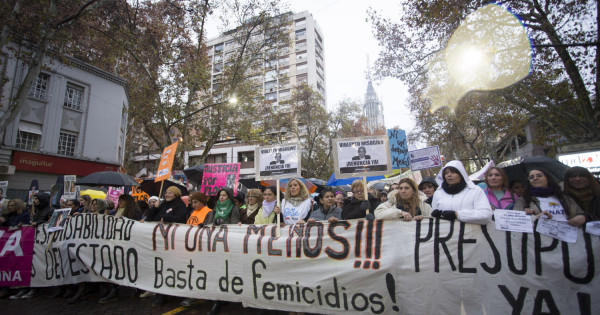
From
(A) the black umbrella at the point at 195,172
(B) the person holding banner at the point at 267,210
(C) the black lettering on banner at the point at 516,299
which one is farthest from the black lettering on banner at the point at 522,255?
(A) the black umbrella at the point at 195,172

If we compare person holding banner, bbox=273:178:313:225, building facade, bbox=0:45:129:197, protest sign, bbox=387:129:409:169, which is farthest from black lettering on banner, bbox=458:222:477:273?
building facade, bbox=0:45:129:197

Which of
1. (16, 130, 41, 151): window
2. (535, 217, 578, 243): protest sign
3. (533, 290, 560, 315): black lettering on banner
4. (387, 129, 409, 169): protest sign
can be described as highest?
(16, 130, 41, 151): window

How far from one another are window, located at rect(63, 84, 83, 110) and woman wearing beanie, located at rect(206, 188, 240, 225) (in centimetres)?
1764

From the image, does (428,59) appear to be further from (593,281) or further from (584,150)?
(593,281)

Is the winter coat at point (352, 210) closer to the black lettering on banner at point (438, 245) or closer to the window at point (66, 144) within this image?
the black lettering on banner at point (438, 245)

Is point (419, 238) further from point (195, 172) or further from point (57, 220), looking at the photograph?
point (195, 172)

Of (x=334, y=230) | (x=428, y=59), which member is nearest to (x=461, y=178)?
(x=334, y=230)

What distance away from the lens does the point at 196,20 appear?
13.4 meters

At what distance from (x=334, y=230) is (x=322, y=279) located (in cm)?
58

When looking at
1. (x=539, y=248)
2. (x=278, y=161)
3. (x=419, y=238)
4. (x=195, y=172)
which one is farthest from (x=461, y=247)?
(x=195, y=172)

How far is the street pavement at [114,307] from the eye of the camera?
3.96 m

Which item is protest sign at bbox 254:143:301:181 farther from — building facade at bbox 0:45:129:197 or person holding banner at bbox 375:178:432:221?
building facade at bbox 0:45:129:197

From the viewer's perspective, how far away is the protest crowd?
10.0 ft

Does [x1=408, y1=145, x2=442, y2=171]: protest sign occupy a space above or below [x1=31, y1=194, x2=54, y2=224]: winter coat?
above
